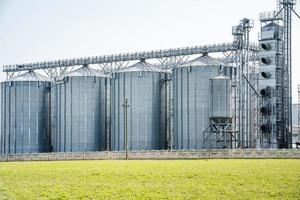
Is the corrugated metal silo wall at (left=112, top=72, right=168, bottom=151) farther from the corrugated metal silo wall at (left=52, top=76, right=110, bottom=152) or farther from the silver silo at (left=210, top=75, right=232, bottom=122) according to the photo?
the silver silo at (left=210, top=75, right=232, bottom=122)

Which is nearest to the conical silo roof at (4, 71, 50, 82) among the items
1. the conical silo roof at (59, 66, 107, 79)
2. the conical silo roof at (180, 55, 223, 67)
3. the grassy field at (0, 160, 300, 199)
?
the conical silo roof at (59, 66, 107, 79)

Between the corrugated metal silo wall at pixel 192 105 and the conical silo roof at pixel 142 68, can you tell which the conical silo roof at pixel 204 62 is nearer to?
the corrugated metal silo wall at pixel 192 105

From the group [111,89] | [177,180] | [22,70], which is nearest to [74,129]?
[111,89]

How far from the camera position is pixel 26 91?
9419 cm

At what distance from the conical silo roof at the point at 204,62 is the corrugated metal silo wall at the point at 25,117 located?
26701mm

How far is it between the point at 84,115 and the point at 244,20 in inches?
1089

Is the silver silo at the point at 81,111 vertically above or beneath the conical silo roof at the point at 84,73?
beneath

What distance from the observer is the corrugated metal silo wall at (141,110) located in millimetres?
83562

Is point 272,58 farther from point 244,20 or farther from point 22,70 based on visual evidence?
point 22,70

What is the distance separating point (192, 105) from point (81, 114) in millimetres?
18085

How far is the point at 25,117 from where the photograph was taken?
3664 inches

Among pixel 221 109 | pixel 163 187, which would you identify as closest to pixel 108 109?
pixel 221 109

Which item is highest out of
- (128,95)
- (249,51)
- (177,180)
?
(249,51)

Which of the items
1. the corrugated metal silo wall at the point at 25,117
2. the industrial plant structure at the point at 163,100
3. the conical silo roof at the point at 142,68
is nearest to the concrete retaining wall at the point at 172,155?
the industrial plant structure at the point at 163,100
